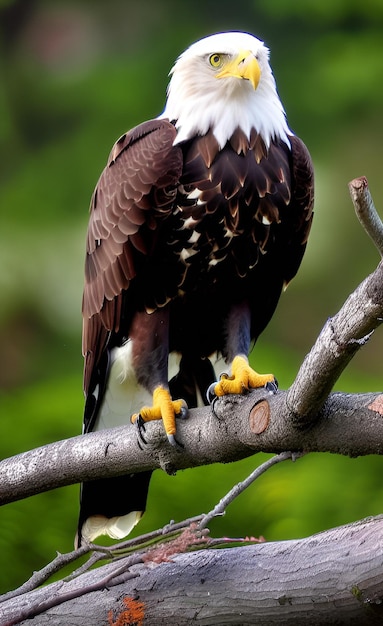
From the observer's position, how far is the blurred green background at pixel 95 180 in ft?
9.13

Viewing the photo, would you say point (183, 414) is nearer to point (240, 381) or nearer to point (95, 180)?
point (240, 381)

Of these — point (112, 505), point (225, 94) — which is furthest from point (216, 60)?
point (112, 505)

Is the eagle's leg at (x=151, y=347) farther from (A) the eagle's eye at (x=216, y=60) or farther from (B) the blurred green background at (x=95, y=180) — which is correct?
(B) the blurred green background at (x=95, y=180)

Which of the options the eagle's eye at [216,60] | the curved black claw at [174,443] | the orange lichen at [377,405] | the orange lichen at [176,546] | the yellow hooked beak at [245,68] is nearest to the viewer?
the orange lichen at [377,405]

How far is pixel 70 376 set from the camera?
357 centimetres

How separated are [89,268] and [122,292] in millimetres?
174

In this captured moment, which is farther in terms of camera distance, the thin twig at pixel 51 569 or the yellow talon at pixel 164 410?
the yellow talon at pixel 164 410

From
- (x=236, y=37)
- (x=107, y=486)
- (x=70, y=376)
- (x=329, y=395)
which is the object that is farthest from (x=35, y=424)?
(x=329, y=395)

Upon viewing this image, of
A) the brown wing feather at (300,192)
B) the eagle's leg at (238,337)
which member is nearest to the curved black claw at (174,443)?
the eagle's leg at (238,337)

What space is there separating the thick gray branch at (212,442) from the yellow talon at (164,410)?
0.02 m

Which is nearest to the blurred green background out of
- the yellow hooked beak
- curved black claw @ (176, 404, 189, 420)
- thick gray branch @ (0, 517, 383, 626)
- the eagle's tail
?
the eagle's tail

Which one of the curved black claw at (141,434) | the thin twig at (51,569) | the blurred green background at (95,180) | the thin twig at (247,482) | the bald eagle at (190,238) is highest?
the blurred green background at (95,180)

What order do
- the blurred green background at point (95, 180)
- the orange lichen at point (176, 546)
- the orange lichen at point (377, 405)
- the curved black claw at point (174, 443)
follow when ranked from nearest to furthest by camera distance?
the orange lichen at point (377, 405)
the orange lichen at point (176, 546)
the curved black claw at point (174, 443)
the blurred green background at point (95, 180)

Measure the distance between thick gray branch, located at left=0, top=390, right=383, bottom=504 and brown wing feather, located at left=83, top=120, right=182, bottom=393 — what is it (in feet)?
1.13
